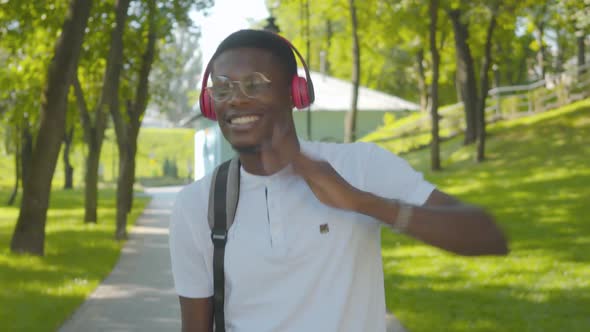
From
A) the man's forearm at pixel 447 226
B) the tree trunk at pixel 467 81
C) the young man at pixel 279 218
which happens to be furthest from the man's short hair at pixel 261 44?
the tree trunk at pixel 467 81

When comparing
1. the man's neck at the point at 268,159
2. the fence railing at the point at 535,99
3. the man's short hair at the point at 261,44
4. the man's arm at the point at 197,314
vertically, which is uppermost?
the man's short hair at the point at 261,44

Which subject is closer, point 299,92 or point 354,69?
point 299,92

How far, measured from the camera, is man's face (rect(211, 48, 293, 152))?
2.43m

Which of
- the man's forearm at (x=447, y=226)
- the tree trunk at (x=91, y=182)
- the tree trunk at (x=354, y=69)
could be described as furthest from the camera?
the tree trunk at (x=354, y=69)

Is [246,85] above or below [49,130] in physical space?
above

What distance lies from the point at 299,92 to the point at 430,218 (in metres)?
0.58

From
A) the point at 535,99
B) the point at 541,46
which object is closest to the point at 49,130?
the point at 535,99

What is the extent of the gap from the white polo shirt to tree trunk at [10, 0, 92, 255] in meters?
12.0

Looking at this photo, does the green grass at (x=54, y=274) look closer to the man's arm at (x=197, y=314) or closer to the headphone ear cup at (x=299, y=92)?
the man's arm at (x=197, y=314)

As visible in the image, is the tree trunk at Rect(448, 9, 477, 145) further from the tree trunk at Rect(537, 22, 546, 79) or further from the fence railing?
the tree trunk at Rect(537, 22, 546, 79)

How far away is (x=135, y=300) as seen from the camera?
1029cm

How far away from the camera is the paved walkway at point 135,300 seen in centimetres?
866

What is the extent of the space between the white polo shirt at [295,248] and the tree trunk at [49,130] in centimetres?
1205

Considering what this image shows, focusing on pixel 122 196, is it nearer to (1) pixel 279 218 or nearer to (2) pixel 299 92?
(2) pixel 299 92
